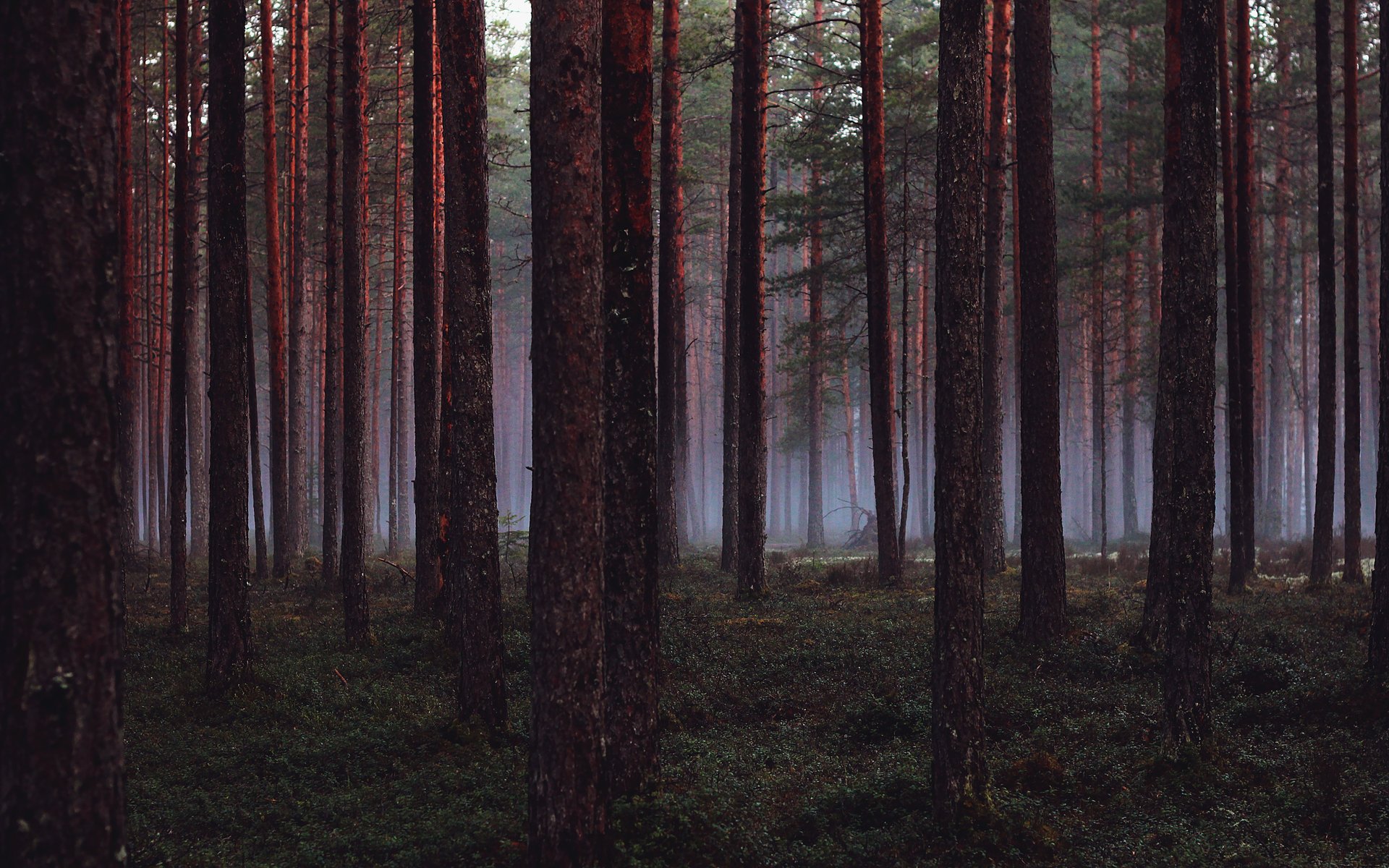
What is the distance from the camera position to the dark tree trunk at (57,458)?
322cm

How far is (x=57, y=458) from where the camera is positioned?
10.7 feet

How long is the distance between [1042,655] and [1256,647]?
8.47 feet

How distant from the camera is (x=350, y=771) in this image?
302 inches

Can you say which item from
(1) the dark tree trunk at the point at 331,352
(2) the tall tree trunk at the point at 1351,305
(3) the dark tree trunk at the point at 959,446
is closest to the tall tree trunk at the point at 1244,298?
(2) the tall tree trunk at the point at 1351,305

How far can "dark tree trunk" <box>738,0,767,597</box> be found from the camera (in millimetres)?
15375

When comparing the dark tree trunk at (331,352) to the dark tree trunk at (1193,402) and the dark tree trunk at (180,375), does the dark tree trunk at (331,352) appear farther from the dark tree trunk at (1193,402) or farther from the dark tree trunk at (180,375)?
the dark tree trunk at (1193,402)

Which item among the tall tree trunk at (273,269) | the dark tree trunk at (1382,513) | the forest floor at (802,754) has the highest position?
the tall tree trunk at (273,269)

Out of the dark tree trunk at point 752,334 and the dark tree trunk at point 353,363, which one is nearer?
the dark tree trunk at point 353,363

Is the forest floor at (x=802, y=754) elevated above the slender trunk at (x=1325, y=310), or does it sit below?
below

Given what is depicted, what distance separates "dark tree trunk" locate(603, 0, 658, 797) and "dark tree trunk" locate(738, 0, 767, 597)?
28.9ft

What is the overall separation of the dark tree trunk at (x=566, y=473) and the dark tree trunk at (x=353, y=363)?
6665 millimetres

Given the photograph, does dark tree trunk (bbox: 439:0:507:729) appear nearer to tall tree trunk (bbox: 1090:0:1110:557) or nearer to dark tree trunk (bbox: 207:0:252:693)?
dark tree trunk (bbox: 207:0:252:693)

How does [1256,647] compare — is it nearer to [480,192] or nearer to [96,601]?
[480,192]

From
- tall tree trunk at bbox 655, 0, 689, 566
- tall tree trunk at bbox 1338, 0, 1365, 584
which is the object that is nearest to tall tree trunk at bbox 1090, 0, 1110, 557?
tall tree trunk at bbox 1338, 0, 1365, 584
